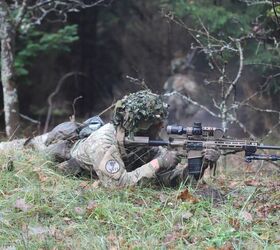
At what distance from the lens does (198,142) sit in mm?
5809

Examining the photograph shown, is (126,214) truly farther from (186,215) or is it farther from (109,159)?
(109,159)

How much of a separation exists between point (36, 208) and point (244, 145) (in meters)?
1.93

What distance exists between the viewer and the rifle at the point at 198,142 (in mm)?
5707

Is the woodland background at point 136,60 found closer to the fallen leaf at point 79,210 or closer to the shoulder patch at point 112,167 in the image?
the shoulder patch at point 112,167

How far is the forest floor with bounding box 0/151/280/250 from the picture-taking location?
475 centimetres

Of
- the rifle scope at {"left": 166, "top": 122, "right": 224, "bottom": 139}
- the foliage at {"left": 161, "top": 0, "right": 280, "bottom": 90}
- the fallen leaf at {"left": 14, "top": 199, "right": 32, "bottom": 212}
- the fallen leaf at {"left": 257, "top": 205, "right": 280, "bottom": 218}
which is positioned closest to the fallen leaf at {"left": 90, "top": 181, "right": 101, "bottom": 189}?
the fallen leaf at {"left": 14, "top": 199, "right": 32, "bottom": 212}

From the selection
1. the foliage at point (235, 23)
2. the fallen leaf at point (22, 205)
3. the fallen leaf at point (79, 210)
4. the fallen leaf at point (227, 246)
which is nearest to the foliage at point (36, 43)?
the foliage at point (235, 23)

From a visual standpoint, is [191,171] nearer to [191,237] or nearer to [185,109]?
[191,237]

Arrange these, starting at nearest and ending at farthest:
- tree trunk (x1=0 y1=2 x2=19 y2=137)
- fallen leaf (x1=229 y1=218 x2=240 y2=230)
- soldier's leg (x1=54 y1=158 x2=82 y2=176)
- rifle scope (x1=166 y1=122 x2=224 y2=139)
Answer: fallen leaf (x1=229 y1=218 x2=240 y2=230) < rifle scope (x1=166 y1=122 x2=224 y2=139) < soldier's leg (x1=54 y1=158 x2=82 y2=176) < tree trunk (x1=0 y1=2 x2=19 y2=137)

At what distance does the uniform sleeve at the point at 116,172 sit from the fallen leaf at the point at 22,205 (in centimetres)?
82

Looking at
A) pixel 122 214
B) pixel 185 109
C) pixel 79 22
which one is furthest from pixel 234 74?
pixel 122 214

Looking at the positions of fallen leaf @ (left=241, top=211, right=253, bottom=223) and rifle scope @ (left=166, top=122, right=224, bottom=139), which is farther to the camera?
rifle scope @ (left=166, top=122, right=224, bottom=139)

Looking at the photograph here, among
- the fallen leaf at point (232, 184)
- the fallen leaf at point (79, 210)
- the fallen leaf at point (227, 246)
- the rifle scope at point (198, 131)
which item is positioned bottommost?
the fallen leaf at point (232, 184)

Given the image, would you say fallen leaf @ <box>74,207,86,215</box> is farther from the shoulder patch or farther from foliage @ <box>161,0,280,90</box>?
foliage @ <box>161,0,280,90</box>
